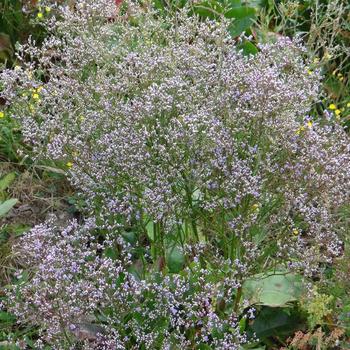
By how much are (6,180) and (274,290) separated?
5.67ft

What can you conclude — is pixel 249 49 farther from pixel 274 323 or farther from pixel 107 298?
pixel 107 298

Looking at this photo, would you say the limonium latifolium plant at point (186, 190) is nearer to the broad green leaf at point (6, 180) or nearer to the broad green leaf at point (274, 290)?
the broad green leaf at point (274, 290)

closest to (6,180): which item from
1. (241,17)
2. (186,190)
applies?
(186,190)

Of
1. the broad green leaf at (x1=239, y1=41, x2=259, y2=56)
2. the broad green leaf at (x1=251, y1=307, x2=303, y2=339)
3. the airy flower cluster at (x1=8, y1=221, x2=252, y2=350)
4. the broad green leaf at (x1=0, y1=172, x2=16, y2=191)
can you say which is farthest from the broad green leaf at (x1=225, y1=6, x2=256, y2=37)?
the airy flower cluster at (x1=8, y1=221, x2=252, y2=350)

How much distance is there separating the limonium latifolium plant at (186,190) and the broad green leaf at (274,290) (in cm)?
12

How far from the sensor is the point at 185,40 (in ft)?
11.3

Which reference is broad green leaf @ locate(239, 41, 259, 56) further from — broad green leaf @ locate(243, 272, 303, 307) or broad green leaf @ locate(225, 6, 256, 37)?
broad green leaf @ locate(243, 272, 303, 307)

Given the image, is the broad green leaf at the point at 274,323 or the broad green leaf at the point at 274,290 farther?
the broad green leaf at the point at 274,323

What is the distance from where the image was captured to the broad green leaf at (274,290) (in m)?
3.19

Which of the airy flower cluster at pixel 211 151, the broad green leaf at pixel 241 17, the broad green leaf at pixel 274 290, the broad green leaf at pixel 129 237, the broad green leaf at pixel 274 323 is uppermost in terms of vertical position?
the airy flower cluster at pixel 211 151

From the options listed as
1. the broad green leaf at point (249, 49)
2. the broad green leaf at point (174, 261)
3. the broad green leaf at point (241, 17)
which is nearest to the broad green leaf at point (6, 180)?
the broad green leaf at point (174, 261)

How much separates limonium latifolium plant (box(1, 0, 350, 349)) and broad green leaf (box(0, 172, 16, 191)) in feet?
3.43

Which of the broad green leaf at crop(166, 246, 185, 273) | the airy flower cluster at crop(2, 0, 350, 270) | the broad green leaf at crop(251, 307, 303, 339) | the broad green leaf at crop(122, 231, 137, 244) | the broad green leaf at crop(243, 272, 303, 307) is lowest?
the broad green leaf at crop(251, 307, 303, 339)

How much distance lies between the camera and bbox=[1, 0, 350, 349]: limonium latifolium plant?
103 inches
